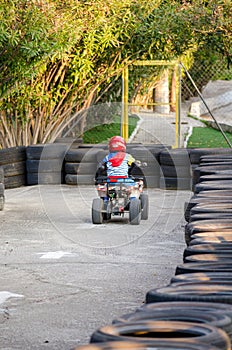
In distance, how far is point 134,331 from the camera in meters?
3.44

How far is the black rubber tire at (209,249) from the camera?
5.11m

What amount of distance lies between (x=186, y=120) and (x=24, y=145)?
9272 mm

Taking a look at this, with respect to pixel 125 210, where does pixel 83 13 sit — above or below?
above

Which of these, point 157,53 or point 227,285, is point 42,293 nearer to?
point 227,285

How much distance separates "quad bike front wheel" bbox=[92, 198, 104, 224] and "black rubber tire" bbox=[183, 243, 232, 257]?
5.71 m

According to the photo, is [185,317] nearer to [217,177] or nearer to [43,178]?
[217,177]

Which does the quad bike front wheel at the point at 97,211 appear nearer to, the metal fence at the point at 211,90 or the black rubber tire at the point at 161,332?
the black rubber tire at the point at 161,332

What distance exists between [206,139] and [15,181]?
7111 millimetres

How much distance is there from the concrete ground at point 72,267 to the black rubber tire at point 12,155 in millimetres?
2419

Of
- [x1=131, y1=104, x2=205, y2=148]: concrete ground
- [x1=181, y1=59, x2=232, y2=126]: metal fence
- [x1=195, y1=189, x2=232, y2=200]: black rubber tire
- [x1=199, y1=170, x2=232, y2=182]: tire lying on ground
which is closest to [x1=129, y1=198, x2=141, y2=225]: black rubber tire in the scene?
[x1=199, y1=170, x2=232, y2=182]: tire lying on ground

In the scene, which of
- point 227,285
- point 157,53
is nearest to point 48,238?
point 227,285

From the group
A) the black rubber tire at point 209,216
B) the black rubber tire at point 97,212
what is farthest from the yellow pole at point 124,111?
the black rubber tire at point 209,216

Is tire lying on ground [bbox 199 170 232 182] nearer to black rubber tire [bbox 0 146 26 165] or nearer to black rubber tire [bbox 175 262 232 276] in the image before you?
black rubber tire [bbox 175 262 232 276]

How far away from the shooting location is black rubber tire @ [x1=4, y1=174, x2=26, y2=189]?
52.7ft
